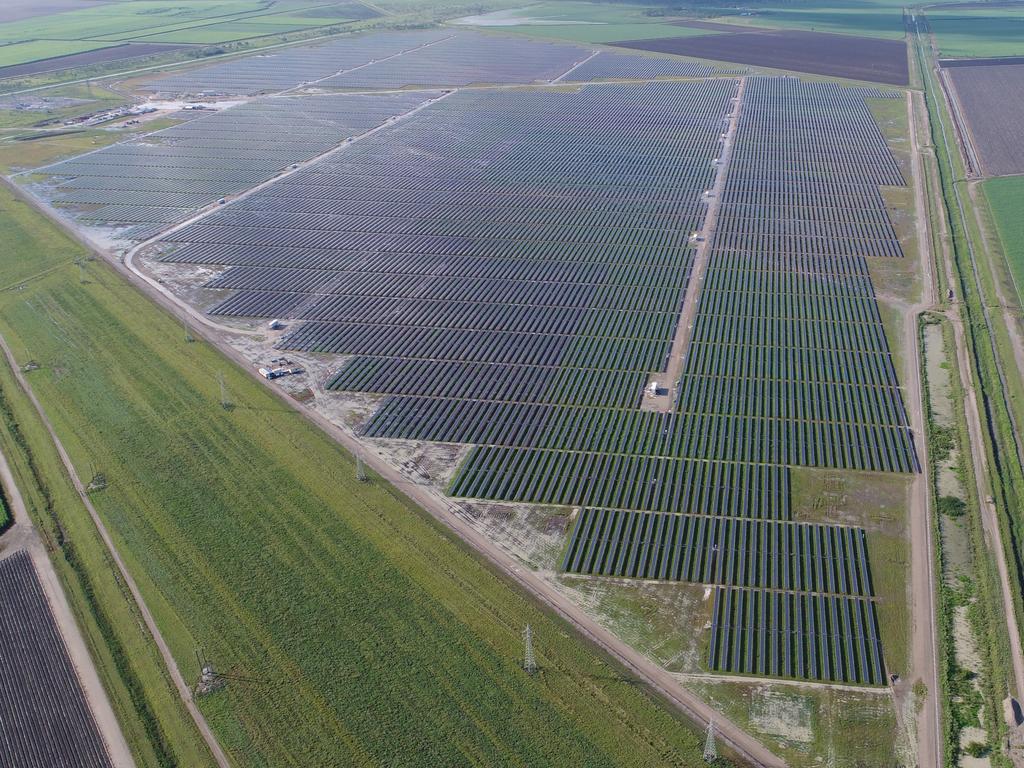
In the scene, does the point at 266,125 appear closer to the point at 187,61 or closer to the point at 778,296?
the point at 187,61

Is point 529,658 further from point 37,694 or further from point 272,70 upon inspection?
point 272,70

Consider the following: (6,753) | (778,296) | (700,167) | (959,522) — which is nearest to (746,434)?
(959,522)

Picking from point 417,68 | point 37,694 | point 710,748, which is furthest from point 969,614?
point 417,68

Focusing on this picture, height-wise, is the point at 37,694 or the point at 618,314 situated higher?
the point at 618,314

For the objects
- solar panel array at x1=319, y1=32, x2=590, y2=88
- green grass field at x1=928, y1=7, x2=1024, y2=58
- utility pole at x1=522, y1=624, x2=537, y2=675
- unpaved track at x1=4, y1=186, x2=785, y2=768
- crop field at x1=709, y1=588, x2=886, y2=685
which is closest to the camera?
unpaved track at x1=4, y1=186, x2=785, y2=768

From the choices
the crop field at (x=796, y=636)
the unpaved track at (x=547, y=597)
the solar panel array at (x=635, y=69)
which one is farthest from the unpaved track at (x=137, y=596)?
the solar panel array at (x=635, y=69)

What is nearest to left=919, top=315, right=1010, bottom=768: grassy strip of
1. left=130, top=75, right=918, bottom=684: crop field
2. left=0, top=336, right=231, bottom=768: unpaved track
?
left=130, top=75, right=918, bottom=684: crop field

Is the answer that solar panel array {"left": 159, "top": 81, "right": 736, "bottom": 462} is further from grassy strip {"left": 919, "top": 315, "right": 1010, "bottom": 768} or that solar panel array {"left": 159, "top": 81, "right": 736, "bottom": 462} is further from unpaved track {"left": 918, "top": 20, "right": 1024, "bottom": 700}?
unpaved track {"left": 918, "top": 20, "right": 1024, "bottom": 700}
